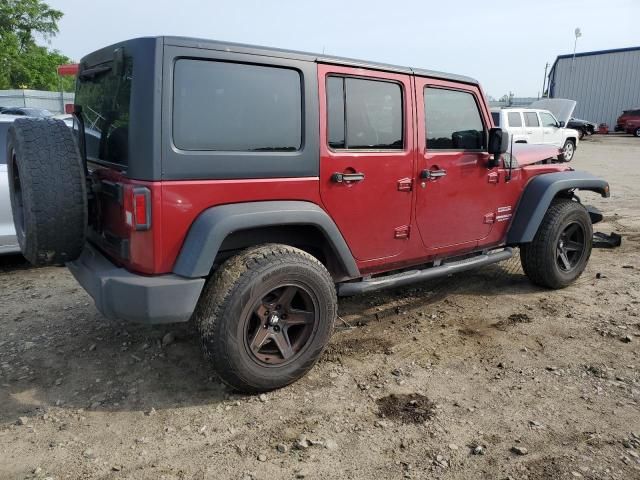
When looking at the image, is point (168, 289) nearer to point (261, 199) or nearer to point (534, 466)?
point (261, 199)

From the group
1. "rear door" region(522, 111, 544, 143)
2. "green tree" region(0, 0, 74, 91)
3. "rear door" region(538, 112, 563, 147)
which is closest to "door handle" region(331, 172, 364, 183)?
"rear door" region(522, 111, 544, 143)

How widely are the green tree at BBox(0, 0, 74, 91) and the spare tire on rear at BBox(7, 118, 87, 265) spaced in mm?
47219

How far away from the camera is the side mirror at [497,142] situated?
12.9 ft

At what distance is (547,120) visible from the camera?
1642 cm

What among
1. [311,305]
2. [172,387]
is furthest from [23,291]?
[311,305]

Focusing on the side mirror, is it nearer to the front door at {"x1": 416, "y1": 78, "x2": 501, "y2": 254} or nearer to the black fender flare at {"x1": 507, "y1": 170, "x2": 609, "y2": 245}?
the front door at {"x1": 416, "y1": 78, "x2": 501, "y2": 254}

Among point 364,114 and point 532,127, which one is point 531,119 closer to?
point 532,127

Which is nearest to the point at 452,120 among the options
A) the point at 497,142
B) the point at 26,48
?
the point at 497,142

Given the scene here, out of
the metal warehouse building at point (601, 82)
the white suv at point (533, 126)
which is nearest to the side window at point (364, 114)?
the white suv at point (533, 126)

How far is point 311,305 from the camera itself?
306cm

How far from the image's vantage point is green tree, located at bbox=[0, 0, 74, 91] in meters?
42.3

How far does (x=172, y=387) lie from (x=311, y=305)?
0.99 metres

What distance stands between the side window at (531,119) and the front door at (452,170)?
41.3 ft

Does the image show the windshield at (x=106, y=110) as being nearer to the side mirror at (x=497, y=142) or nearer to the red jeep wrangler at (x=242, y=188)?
the red jeep wrangler at (x=242, y=188)
